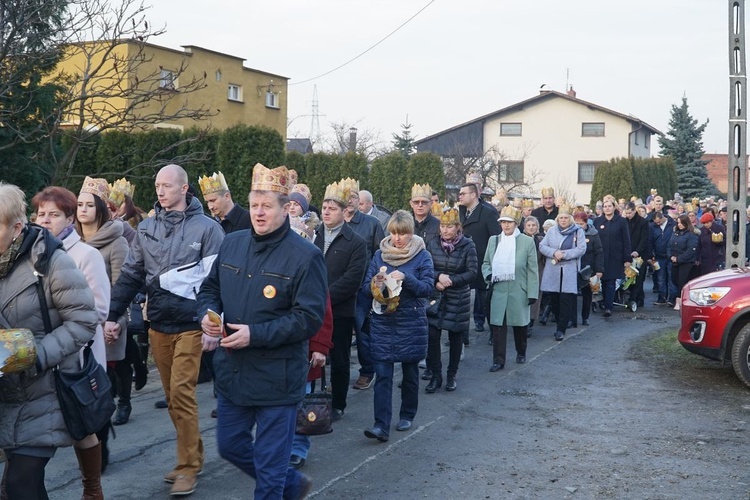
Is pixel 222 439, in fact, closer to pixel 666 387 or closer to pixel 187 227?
pixel 187 227

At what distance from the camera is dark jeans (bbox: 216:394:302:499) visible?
4789mm

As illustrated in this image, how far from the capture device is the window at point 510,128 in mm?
60719

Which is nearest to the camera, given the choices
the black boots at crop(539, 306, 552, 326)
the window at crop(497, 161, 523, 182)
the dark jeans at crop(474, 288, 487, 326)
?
the dark jeans at crop(474, 288, 487, 326)

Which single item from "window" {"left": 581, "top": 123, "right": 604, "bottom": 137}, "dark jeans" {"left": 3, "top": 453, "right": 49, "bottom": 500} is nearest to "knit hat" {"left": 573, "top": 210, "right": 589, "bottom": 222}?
"dark jeans" {"left": 3, "top": 453, "right": 49, "bottom": 500}

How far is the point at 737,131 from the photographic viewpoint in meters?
12.6

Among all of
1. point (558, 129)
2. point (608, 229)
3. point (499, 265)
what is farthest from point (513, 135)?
point (499, 265)

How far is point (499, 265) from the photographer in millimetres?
11172

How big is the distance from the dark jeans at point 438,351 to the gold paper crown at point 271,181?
4779 millimetres

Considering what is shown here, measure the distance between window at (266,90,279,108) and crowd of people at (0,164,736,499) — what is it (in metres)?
30.5

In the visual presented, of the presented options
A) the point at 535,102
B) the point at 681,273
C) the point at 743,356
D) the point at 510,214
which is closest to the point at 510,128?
the point at 535,102

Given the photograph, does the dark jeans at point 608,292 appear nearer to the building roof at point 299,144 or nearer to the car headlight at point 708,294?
the car headlight at point 708,294

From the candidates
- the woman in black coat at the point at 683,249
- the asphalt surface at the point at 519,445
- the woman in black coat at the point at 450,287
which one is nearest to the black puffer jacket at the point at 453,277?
the woman in black coat at the point at 450,287

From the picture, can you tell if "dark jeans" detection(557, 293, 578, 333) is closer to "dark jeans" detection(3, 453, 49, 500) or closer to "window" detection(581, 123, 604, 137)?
"dark jeans" detection(3, 453, 49, 500)

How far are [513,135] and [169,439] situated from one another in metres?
55.2
